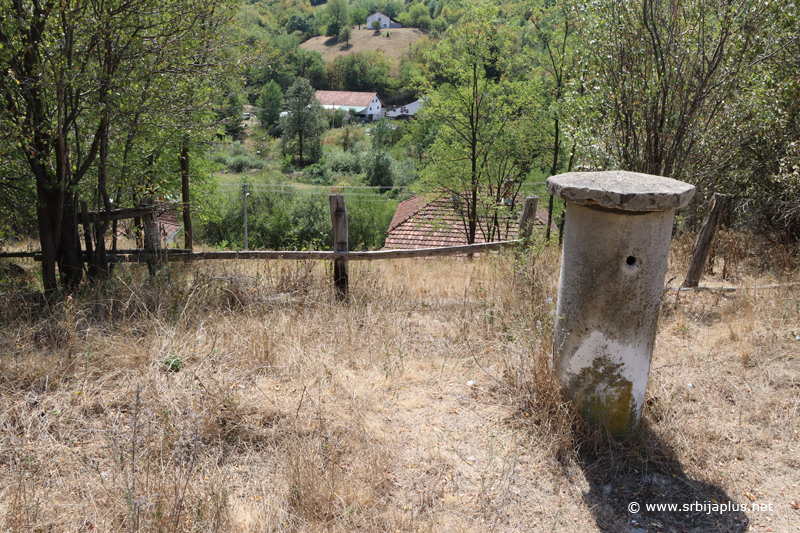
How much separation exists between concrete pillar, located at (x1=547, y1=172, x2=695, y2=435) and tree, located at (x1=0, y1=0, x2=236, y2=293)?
497cm

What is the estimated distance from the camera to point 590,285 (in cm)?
348

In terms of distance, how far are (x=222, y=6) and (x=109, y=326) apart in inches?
184

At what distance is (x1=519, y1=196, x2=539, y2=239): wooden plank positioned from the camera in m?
7.04

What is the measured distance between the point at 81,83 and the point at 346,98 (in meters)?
89.8

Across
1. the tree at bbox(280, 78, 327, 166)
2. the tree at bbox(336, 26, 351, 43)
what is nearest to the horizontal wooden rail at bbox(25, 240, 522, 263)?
the tree at bbox(280, 78, 327, 166)

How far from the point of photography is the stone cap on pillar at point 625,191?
3.15 m

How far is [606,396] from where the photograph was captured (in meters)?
A: 3.58

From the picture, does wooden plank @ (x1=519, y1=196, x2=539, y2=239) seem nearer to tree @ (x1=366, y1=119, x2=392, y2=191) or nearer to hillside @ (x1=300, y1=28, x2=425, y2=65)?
tree @ (x1=366, y1=119, x2=392, y2=191)

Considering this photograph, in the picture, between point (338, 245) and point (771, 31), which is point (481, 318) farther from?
A: point (771, 31)

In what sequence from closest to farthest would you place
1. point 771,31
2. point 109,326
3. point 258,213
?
1. point 109,326
2. point 771,31
3. point 258,213

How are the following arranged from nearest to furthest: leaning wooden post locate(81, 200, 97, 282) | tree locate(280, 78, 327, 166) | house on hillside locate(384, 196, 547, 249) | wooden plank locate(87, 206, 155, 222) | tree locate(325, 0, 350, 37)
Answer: leaning wooden post locate(81, 200, 97, 282) → wooden plank locate(87, 206, 155, 222) → house on hillside locate(384, 196, 547, 249) → tree locate(280, 78, 327, 166) → tree locate(325, 0, 350, 37)

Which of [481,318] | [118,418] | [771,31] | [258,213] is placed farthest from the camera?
[258,213]

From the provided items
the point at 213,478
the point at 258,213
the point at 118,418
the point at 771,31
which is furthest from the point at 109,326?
the point at 258,213

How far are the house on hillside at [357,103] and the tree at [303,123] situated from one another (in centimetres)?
2395
